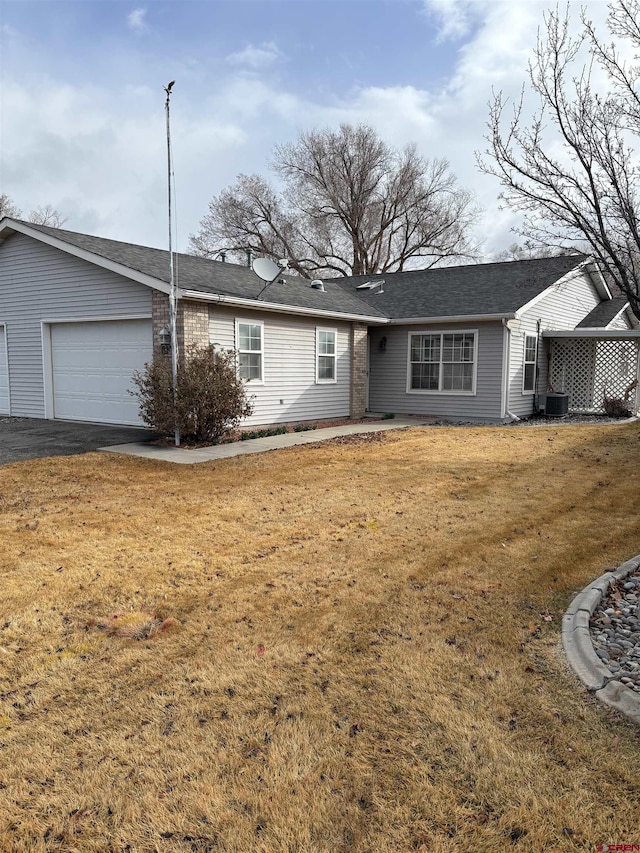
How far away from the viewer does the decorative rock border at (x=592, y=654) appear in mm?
2670

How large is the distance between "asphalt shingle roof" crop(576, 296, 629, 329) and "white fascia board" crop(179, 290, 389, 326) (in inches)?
265

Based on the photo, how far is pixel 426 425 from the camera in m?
14.0

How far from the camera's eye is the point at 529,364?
15703mm

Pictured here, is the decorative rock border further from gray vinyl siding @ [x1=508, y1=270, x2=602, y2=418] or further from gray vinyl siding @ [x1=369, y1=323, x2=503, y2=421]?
gray vinyl siding @ [x1=508, y1=270, x2=602, y2=418]

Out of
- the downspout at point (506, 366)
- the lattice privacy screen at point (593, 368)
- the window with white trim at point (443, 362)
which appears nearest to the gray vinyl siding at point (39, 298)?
the window with white trim at point (443, 362)

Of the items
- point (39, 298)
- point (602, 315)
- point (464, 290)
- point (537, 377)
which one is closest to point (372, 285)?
point (464, 290)

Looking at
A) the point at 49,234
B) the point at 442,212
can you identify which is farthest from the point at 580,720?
the point at 442,212

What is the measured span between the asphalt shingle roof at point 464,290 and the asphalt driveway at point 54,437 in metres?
8.02

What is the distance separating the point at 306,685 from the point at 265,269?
1084 centimetres

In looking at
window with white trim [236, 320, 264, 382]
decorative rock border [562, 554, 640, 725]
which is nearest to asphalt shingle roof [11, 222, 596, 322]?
window with white trim [236, 320, 264, 382]

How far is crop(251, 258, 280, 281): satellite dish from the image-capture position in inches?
491

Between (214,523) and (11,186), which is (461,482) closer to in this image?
(214,523)

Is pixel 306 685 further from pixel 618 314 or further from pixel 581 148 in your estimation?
pixel 618 314

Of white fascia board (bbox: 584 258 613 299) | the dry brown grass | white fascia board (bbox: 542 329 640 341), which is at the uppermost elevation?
white fascia board (bbox: 584 258 613 299)
